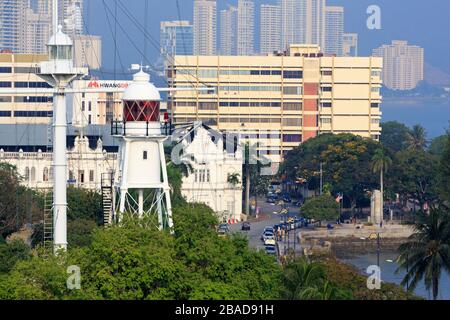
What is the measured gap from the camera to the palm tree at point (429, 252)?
5544 centimetres

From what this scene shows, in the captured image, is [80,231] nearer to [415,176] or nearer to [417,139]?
[415,176]

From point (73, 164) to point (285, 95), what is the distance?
62770 mm

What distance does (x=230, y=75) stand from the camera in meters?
167

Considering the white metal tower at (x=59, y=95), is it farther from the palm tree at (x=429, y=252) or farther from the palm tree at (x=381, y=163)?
the palm tree at (x=381, y=163)

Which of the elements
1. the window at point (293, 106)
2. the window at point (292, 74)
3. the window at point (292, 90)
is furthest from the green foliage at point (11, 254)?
the window at point (293, 106)

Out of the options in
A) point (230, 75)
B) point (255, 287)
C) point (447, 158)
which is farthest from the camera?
point (230, 75)

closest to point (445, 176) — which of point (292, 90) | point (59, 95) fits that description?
point (59, 95)

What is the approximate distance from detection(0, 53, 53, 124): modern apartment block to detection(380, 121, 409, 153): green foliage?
126 feet

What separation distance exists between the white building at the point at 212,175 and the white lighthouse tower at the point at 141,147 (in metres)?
48.5

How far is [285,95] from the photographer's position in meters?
168

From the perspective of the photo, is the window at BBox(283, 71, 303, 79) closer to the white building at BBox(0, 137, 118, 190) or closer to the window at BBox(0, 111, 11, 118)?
the window at BBox(0, 111, 11, 118)

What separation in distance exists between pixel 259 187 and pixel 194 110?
41055 mm
